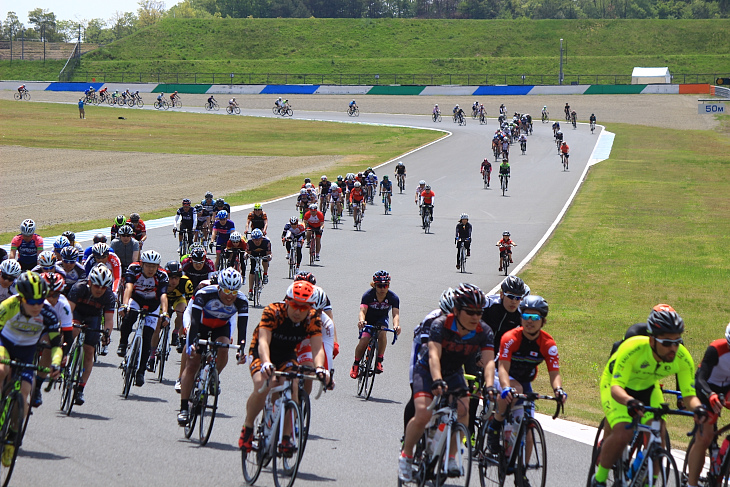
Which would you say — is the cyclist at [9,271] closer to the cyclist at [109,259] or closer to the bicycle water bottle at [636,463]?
the cyclist at [109,259]

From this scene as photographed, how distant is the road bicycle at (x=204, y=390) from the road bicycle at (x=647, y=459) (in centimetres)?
417

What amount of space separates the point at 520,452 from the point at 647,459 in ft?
4.03

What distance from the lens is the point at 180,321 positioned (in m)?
13.7

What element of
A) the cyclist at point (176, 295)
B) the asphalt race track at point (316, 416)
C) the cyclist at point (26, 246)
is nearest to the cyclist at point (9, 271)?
the asphalt race track at point (316, 416)

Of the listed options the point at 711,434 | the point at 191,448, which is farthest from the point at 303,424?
the point at 711,434

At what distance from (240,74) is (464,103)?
32627 mm

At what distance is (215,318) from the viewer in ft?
33.4

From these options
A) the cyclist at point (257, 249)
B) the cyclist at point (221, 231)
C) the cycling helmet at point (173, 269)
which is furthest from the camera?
the cyclist at point (221, 231)

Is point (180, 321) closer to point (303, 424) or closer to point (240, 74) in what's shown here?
point (303, 424)

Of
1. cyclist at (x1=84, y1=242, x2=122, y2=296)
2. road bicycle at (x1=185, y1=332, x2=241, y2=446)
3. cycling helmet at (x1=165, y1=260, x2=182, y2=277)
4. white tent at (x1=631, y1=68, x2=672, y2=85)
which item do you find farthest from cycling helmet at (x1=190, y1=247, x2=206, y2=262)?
white tent at (x1=631, y1=68, x2=672, y2=85)

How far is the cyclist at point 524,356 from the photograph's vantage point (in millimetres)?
7973

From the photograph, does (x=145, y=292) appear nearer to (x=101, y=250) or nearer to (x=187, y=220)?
(x=101, y=250)

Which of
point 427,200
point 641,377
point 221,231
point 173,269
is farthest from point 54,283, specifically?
point 427,200

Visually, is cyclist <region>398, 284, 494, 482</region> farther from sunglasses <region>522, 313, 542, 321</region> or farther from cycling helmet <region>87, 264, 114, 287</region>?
cycling helmet <region>87, 264, 114, 287</region>
